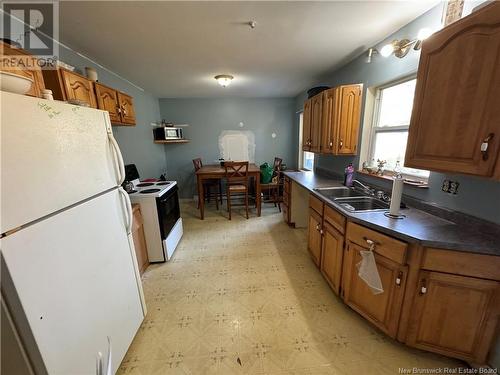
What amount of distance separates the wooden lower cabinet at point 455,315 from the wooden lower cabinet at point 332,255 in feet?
1.80

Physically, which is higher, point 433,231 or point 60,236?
point 60,236

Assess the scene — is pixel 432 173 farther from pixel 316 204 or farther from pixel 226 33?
pixel 226 33

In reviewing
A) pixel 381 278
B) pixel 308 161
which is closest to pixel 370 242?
pixel 381 278

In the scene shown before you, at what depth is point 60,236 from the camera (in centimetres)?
90

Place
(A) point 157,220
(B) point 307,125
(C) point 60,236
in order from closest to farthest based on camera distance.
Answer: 1. (C) point 60,236
2. (A) point 157,220
3. (B) point 307,125

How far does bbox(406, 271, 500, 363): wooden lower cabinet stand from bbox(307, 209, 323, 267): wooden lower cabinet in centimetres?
93

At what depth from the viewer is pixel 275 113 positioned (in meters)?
4.92

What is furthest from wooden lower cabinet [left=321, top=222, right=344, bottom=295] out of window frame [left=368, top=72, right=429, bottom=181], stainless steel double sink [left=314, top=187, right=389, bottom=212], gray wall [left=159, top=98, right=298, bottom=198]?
gray wall [left=159, top=98, right=298, bottom=198]

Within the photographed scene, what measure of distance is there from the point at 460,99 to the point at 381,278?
1198 millimetres

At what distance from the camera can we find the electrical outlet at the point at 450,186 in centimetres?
141

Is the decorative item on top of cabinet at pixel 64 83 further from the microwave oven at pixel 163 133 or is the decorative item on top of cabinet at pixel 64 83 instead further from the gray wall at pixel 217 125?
the gray wall at pixel 217 125

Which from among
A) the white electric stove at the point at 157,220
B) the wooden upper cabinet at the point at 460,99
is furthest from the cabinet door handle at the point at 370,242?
the white electric stove at the point at 157,220

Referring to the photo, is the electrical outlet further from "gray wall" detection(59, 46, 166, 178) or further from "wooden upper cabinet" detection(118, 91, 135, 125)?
"gray wall" detection(59, 46, 166, 178)

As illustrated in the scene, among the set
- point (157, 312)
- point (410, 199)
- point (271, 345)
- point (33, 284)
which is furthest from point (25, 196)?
point (410, 199)
